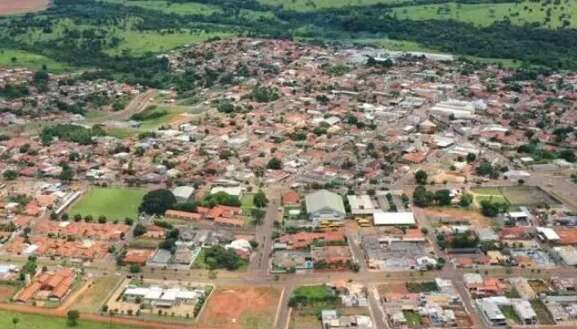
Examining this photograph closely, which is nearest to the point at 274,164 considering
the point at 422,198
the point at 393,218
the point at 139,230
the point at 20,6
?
the point at 422,198

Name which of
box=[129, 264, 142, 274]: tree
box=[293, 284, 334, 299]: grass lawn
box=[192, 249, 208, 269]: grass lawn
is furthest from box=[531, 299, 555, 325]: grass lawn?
box=[129, 264, 142, 274]: tree

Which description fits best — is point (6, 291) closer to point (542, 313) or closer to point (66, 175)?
point (66, 175)

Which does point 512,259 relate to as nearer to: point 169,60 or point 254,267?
point 254,267

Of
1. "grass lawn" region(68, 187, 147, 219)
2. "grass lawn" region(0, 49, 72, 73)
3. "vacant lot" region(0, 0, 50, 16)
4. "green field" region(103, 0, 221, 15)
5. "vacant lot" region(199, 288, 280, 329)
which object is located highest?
"green field" region(103, 0, 221, 15)

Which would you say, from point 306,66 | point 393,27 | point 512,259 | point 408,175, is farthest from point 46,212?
point 393,27

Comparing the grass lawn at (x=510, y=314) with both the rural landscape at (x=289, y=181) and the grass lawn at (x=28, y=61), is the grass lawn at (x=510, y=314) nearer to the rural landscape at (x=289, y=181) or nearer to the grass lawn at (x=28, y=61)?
the rural landscape at (x=289, y=181)

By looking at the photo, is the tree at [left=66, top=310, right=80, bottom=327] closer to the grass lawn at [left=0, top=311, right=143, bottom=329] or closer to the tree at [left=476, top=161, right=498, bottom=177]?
the grass lawn at [left=0, top=311, right=143, bottom=329]
